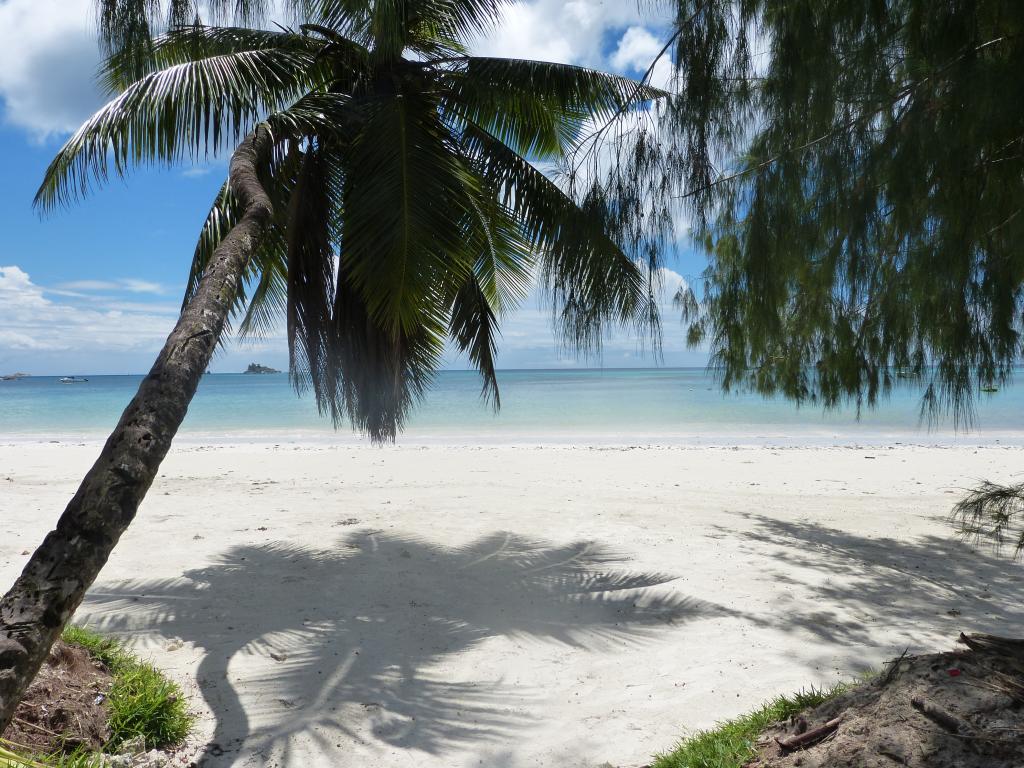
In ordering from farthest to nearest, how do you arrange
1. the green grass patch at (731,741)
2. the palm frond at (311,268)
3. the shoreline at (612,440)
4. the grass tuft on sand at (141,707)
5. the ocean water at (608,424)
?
the ocean water at (608,424)
the shoreline at (612,440)
the palm frond at (311,268)
the grass tuft on sand at (141,707)
the green grass patch at (731,741)

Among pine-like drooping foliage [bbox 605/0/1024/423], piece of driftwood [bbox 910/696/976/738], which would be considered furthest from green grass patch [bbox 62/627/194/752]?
pine-like drooping foliage [bbox 605/0/1024/423]

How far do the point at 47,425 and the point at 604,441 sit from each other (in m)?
24.0

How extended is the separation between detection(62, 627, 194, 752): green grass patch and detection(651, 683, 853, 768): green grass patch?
2.12m

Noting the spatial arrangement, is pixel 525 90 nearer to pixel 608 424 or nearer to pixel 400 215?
pixel 400 215

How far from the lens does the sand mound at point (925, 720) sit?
2031 millimetres

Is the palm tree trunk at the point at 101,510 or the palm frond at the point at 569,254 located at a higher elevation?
the palm frond at the point at 569,254

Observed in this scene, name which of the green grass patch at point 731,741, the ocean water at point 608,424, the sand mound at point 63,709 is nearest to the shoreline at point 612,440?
the ocean water at point 608,424

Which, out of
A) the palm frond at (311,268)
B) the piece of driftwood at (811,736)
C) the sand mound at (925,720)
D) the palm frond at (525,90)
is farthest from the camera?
the palm frond at (525,90)

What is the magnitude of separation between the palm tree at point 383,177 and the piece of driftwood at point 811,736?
9.11ft

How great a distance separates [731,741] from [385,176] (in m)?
4.09

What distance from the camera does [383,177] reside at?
480 centimetres

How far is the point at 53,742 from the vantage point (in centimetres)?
254

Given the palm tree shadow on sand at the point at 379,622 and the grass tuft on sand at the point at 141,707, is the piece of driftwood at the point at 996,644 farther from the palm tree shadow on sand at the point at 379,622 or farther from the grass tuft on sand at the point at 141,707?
the grass tuft on sand at the point at 141,707

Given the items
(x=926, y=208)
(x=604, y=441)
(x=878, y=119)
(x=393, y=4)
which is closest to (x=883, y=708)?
A: (x=926, y=208)
